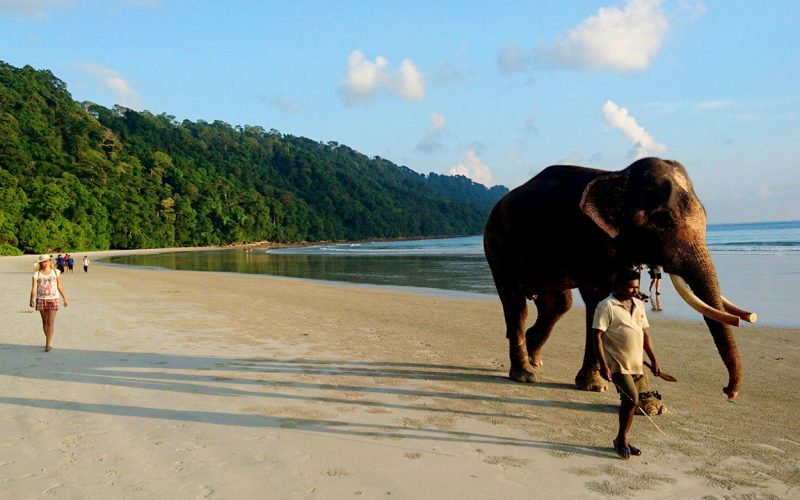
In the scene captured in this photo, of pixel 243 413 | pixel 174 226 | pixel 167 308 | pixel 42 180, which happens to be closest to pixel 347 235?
pixel 174 226

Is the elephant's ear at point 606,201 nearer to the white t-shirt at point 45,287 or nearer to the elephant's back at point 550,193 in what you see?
the elephant's back at point 550,193

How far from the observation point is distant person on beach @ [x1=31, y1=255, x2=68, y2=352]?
8844 millimetres

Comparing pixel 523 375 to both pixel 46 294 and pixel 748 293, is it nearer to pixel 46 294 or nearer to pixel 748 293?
pixel 46 294

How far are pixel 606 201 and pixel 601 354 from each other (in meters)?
2.13

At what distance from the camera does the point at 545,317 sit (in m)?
7.92

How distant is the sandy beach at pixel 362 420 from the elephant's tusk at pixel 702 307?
3.66ft

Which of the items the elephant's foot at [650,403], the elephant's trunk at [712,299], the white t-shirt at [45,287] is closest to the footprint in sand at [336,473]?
the elephant's foot at [650,403]

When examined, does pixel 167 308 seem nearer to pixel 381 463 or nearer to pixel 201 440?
pixel 201 440

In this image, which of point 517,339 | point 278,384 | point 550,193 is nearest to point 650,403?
point 517,339

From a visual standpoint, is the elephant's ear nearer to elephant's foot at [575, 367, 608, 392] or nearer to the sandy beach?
Answer: elephant's foot at [575, 367, 608, 392]

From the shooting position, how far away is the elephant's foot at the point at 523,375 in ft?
23.4

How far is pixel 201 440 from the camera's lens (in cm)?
486

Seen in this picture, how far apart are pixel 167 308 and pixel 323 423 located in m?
10.7

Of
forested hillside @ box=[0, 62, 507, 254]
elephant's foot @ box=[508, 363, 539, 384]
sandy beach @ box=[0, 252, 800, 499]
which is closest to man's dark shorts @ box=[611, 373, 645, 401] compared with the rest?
sandy beach @ box=[0, 252, 800, 499]
